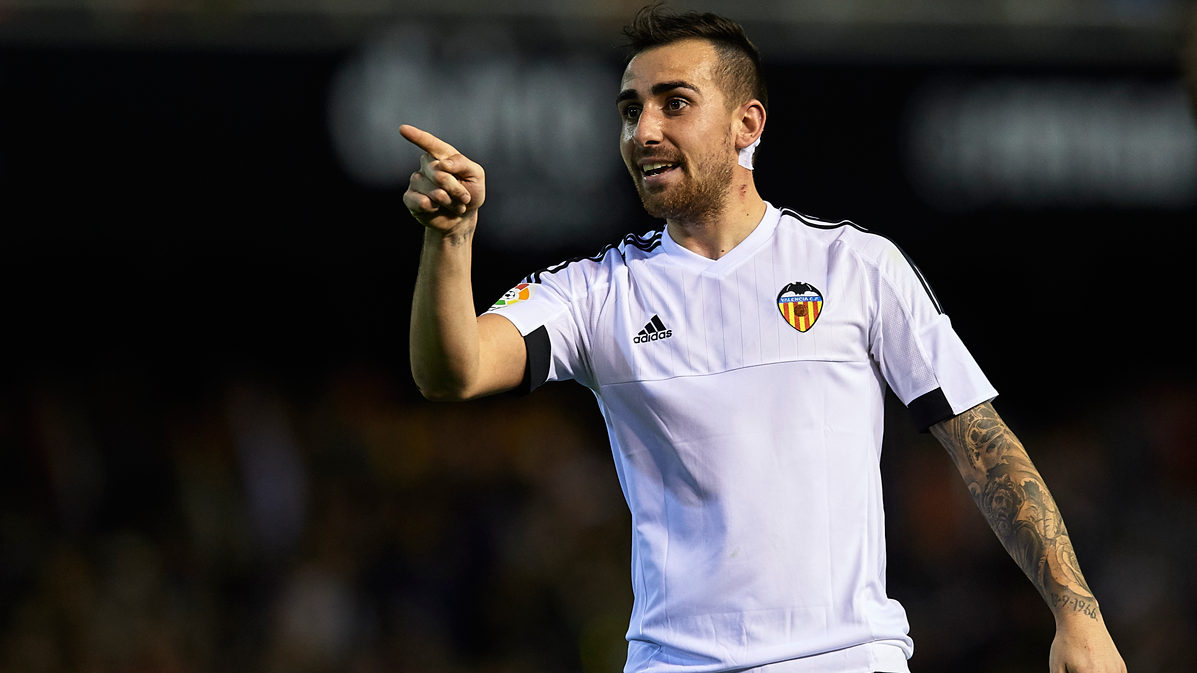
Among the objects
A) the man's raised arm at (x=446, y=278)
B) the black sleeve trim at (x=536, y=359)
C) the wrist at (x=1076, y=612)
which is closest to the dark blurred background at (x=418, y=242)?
the black sleeve trim at (x=536, y=359)

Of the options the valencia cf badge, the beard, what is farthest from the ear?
the valencia cf badge

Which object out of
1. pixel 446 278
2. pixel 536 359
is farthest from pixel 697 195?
pixel 446 278

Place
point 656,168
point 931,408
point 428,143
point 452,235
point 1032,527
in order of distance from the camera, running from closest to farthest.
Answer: point 428,143 → point 452,235 → point 1032,527 → point 931,408 → point 656,168

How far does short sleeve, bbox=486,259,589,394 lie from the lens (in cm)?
387

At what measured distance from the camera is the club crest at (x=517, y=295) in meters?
3.96

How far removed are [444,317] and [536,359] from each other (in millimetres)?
464

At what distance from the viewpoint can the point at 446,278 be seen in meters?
3.44

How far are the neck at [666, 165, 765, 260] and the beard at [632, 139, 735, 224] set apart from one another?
2 cm

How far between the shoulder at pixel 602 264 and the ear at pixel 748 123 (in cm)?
39

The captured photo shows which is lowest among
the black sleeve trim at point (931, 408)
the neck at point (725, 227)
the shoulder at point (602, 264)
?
the black sleeve trim at point (931, 408)

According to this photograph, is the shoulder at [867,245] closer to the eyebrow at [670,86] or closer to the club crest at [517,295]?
the eyebrow at [670,86]

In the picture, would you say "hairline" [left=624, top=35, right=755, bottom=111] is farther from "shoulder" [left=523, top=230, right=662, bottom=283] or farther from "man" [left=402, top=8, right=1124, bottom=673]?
"shoulder" [left=523, top=230, right=662, bottom=283]

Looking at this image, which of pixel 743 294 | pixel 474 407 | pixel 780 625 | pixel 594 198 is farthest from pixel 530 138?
pixel 780 625

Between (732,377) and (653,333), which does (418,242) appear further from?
(732,377)
